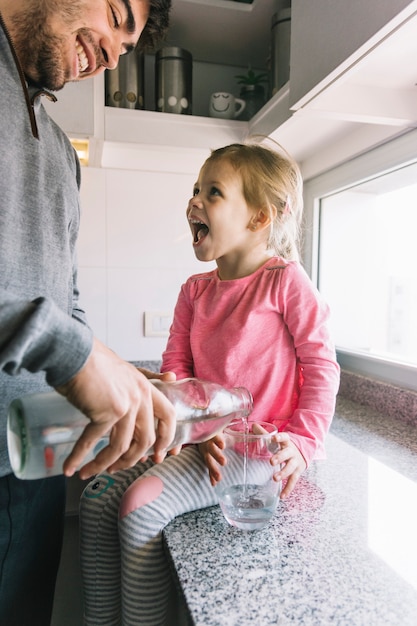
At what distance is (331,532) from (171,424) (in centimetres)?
30

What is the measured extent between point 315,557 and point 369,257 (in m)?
1.14

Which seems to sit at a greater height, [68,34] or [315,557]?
[68,34]

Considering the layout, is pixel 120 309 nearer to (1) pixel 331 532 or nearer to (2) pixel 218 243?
(2) pixel 218 243

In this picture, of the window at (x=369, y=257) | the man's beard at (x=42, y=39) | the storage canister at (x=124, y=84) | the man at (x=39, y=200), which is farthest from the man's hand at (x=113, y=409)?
the storage canister at (x=124, y=84)

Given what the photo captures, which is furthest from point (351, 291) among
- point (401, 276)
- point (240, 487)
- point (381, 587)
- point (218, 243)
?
point (381, 587)

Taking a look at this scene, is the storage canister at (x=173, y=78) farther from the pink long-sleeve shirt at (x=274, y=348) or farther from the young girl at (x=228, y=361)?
the pink long-sleeve shirt at (x=274, y=348)

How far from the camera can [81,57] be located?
2.49 ft

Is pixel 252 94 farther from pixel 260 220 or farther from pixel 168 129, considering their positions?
pixel 260 220

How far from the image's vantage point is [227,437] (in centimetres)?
65

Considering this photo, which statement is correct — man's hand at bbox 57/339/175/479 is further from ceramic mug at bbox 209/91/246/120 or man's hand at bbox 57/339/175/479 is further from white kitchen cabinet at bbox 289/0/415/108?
ceramic mug at bbox 209/91/246/120

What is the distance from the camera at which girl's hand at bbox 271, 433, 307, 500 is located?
0.66 meters

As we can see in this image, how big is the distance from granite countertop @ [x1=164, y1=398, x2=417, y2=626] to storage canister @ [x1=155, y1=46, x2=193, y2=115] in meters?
1.06

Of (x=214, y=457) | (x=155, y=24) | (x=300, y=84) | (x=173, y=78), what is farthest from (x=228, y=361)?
(x=173, y=78)

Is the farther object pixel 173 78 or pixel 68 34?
pixel 173 78
